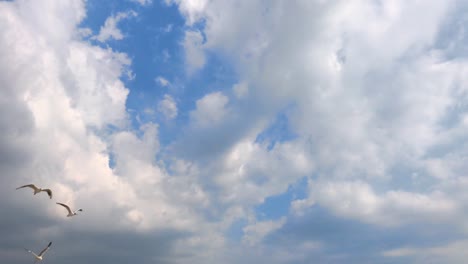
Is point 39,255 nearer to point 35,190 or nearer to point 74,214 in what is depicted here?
point 74,214

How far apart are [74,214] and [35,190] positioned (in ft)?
76.9

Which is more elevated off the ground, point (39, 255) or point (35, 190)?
point (35, 190)

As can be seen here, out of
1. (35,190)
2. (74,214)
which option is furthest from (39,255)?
(35,190)

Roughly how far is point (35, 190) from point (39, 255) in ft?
95.6

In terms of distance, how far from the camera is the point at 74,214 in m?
139

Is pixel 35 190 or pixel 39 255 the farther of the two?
pixel 39 255

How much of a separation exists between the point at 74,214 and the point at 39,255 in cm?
1687

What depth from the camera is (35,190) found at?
11869cm

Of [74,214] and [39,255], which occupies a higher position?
[74,214]

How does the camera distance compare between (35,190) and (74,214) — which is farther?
(74,214)
